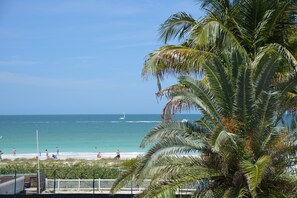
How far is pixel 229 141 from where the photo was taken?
11086 millimetres

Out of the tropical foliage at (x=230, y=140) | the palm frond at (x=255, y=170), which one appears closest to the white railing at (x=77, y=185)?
the tropical foliage at (x=230, y=140)

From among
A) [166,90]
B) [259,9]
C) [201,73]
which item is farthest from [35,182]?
[259,9]

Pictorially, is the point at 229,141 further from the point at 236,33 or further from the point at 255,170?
the point at 236,33

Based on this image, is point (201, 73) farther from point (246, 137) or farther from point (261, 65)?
point (246, 137)

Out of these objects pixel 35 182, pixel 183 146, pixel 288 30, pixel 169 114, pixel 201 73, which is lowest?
pixel 35 182

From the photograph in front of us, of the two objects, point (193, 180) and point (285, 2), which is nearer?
point (193, 180)

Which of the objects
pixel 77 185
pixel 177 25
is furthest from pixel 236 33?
pixel 77 185

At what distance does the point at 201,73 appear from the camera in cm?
1600

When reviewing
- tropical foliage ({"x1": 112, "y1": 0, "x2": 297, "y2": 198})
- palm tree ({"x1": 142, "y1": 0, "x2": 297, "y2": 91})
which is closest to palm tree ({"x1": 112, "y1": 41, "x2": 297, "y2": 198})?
tropical foliage ({"x1": 112, "y1": 0, "x2": 297, "y2": 198})

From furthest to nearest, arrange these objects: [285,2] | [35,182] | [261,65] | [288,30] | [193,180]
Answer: [35,182] < [288,30] < [285,2] < [261,65] < [193,180]

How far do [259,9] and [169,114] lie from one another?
4452 mm

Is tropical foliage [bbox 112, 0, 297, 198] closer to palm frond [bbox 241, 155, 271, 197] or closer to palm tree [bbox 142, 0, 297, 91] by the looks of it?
palm frond [bbox 241, 155, 271, 197]

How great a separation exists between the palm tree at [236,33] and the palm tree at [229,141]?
2681 millimetres

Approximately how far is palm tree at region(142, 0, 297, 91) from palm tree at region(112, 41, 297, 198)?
2.68 metres
